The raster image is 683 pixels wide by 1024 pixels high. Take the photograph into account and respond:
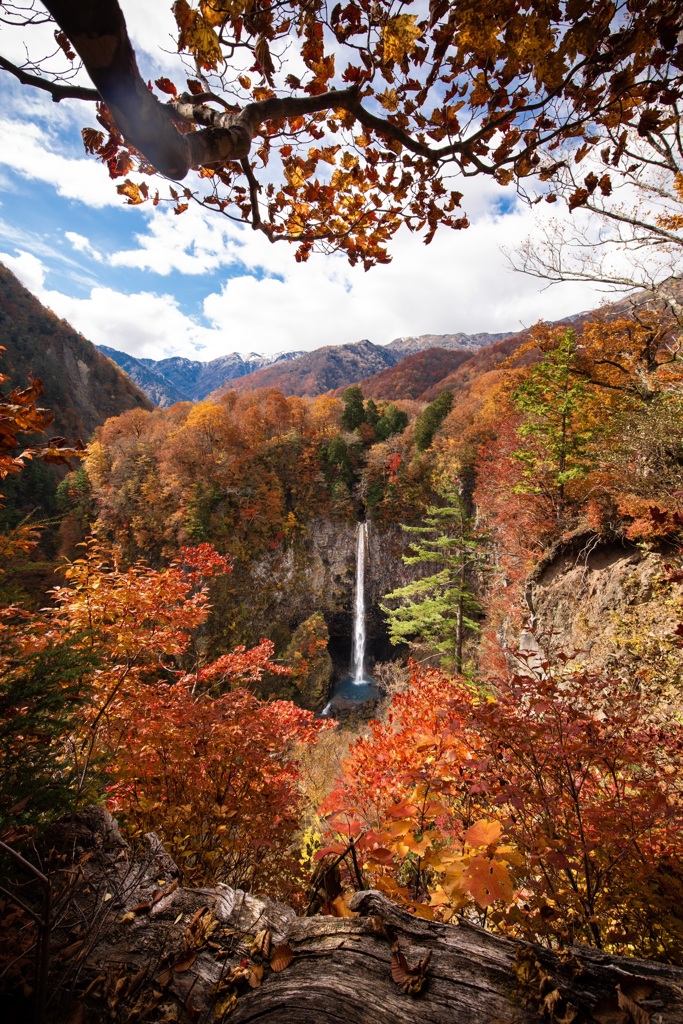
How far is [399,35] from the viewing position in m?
2.52

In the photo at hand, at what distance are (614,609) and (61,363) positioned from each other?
79728 mm

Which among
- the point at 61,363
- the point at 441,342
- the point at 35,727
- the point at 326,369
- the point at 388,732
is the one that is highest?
the point at 441,342

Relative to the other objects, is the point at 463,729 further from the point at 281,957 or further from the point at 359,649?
the point at 359,649

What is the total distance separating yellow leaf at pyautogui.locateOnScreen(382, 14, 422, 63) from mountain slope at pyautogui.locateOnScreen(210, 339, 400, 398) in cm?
11188

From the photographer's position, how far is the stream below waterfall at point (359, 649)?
24.7 meters

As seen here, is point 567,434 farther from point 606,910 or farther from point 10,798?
point 10,798

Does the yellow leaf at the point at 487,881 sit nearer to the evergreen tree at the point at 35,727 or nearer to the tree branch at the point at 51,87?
the evergreen tree at the point at 35,727

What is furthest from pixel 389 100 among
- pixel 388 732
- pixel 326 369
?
pixel 326 369

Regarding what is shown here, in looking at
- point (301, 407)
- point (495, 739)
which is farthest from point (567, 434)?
point (301, 407)

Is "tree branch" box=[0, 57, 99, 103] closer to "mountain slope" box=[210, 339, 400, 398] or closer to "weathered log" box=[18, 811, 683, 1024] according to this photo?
"weathered log" box=[18, 811, 683, 1024]

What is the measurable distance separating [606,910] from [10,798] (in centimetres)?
402

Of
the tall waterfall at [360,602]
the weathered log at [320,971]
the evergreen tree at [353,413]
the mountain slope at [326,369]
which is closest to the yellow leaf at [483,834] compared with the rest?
the weathered log at [320,971]

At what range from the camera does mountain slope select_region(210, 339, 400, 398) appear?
118 m

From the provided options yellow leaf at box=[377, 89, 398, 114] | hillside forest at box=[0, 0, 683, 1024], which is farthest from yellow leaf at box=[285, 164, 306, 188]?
yellow leaf at box=[377, 89, 398, 114]
